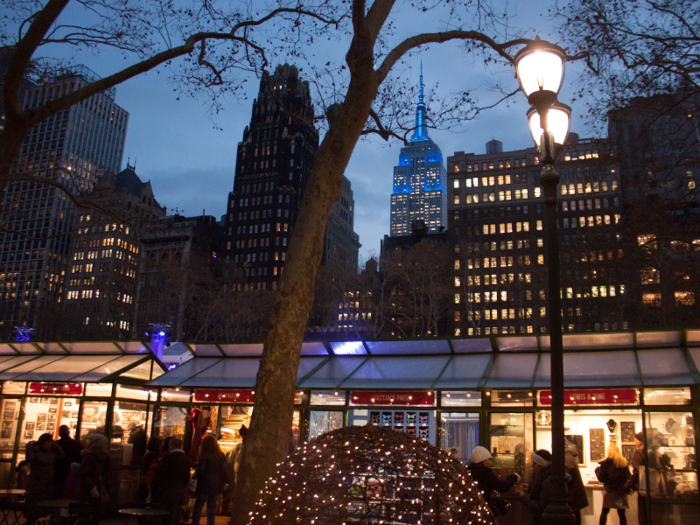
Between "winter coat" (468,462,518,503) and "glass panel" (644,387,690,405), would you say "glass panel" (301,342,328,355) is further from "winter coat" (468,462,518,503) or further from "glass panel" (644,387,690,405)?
"glass panel" (644,387,690,405)

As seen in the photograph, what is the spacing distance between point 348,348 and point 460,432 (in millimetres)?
3193

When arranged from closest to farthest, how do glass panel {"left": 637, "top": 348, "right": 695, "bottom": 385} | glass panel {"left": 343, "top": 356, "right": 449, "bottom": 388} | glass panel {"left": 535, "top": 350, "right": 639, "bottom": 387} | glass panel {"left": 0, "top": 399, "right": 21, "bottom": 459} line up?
glass panel {"left": 637, "top": 348, "right": 695, "bottom": 385} < glass panel {"left": 535, "top": 350, "right": 639, "bottom": 387} < glass panel {"left": 343, "top": 356, "right": 449, "bottom": 388} < glass panel {"left": 0, "top": 399, "right": 21, "bottom": 459}

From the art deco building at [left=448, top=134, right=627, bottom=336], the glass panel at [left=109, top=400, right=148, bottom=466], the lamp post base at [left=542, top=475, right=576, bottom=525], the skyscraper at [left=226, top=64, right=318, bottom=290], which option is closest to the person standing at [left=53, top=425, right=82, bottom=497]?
the glass panel at [left=109, top=400, right=148, bottom=466]

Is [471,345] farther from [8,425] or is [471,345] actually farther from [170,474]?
[8,425]

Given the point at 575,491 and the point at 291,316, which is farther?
the point at 575,491

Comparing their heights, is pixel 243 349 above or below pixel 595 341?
below

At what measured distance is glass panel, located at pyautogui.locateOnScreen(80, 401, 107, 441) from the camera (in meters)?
12.6

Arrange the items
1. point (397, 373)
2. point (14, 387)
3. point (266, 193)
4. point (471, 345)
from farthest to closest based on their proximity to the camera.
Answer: point (266, 193), point (14, 387), point (471, 345), point (397, 373)

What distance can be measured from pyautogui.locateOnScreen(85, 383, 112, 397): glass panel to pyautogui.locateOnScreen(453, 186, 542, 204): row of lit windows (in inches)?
3305

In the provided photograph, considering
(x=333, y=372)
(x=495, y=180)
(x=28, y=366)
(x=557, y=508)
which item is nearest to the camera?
(x=557, y=508)

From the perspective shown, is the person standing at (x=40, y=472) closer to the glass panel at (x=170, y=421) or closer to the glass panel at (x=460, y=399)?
the glass panel at (x=170, y=421)

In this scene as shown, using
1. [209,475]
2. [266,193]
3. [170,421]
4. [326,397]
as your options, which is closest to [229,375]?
[170,421]

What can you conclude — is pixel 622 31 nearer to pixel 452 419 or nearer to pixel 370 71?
pixel 370 71

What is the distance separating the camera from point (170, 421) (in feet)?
42.5
